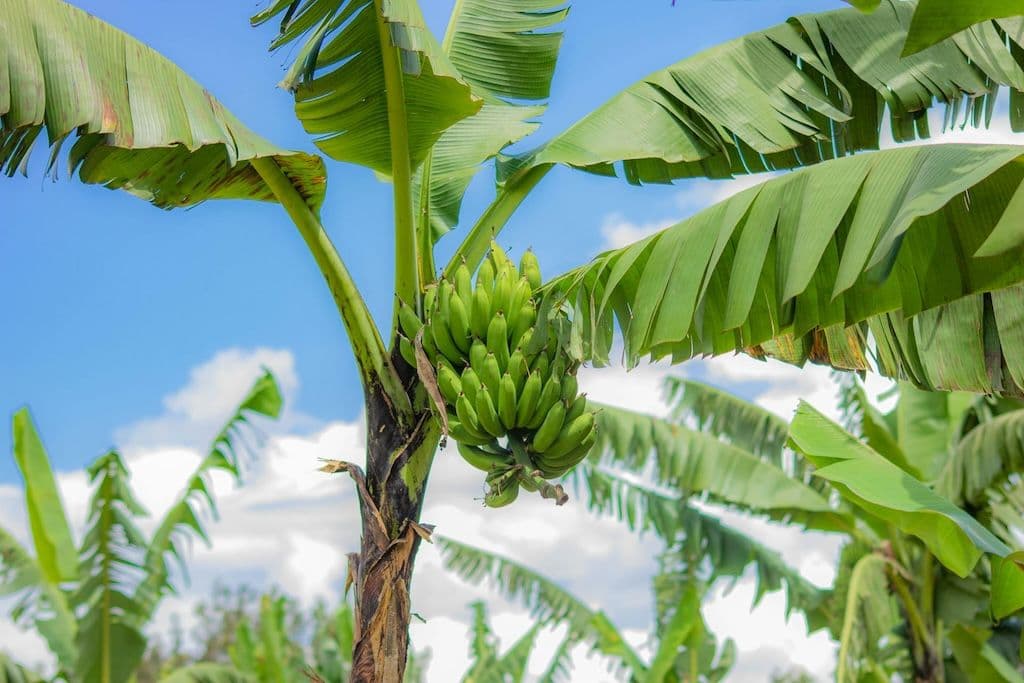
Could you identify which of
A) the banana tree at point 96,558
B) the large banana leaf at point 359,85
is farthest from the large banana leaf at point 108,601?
the large banana leaf at point 359,85

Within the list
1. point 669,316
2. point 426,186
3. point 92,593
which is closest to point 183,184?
point 426,186

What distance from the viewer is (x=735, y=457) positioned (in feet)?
22.1

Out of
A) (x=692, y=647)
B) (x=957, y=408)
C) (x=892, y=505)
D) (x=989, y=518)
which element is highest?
(x=957, y=408)

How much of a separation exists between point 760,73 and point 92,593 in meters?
4.89

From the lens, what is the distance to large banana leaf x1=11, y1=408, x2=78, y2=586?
6414 millimetres

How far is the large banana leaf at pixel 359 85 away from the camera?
122 inches

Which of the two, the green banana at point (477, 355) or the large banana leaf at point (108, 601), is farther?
the large banana leaf at point (108, 601)

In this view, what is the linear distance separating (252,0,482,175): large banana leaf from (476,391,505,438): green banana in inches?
37.6

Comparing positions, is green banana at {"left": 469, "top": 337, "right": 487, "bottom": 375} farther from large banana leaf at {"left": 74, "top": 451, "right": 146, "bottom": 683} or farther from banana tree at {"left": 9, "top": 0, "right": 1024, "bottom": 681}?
large banana leaf at {"left": 74, "top": 451, "right": 146, "bottom": 683}

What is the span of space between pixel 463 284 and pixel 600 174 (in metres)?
0.92

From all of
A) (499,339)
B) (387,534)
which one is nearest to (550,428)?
(499,339)

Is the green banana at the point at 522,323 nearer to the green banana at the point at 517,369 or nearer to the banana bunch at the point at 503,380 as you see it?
the banana bunch at the point at 503,380

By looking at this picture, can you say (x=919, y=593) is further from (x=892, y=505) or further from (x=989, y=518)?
(x=892, y=505)

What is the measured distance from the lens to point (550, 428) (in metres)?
2.72
